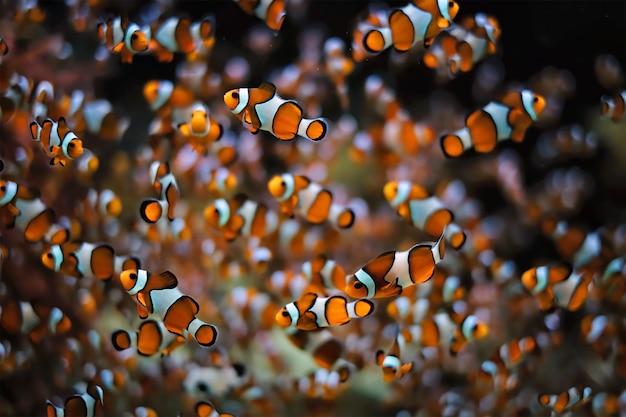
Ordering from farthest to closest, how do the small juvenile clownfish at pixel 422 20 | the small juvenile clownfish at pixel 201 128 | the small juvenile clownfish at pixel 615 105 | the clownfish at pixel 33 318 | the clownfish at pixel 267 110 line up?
1. the small juvenile clownfish at pixel 615 105
2. the clownfish at pixel 33 318
3. the small juvenile clownfish at pixel 201 128
4. the small juvenile clownfish at pixel 422 20
5. the clownfish at pixel 267 110

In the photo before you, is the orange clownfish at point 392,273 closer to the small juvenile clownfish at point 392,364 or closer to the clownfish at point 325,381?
the small juvenile clownfish at point 392,364

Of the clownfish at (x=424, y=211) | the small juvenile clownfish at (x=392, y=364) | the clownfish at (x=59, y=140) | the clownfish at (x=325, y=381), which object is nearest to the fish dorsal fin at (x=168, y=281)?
the clownfish at (x=59, y=140)

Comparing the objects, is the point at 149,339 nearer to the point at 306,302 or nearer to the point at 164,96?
the point at 306,302

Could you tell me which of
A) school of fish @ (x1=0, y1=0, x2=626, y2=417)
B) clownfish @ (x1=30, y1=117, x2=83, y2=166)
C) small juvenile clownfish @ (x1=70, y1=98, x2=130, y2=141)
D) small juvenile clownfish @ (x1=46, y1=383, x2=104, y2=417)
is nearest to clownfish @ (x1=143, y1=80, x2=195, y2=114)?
school of fish @ (x1=0, y1=0, x2=626, y2=417)

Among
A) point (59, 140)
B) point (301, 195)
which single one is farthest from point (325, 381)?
point (59, 140)

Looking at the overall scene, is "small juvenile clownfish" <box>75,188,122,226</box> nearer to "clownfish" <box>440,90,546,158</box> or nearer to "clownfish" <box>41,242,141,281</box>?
"clownfish" <box>41,242,141,281</box>

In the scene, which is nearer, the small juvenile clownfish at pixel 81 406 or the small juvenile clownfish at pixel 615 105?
the small juvenile clownfish at pixel 81 406

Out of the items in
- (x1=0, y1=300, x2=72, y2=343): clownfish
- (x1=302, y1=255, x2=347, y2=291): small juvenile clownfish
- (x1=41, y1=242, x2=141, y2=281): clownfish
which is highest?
(x1=41, y1=242, x2=141, y2=281): clownfish

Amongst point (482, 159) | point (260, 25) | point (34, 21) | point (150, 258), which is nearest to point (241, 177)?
point (150, 258)
